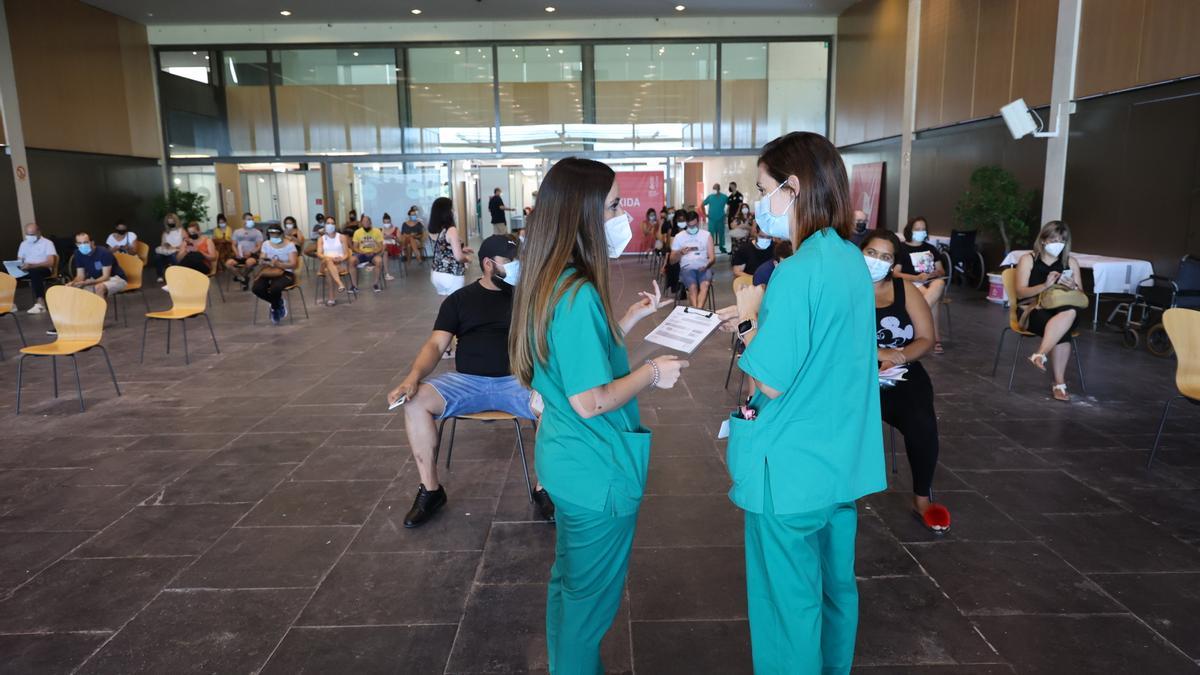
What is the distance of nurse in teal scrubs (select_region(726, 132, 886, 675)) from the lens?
166cm

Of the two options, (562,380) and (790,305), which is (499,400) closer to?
(562,380)

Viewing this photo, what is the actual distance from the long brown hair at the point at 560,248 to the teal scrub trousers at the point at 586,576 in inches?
15.2

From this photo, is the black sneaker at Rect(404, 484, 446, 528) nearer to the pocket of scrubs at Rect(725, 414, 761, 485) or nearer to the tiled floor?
the tiled floor

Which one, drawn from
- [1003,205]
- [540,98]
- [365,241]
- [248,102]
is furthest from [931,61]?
[248,102]

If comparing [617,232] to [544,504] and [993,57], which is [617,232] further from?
[993,57]

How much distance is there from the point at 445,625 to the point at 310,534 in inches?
40.9

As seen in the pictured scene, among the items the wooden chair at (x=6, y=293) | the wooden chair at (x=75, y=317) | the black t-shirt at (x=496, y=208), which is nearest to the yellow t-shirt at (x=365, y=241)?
the black t-shirt at (x=496, y=208)

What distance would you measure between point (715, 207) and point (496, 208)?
4747 mm

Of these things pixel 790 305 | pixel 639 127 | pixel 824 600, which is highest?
pixel 639 127

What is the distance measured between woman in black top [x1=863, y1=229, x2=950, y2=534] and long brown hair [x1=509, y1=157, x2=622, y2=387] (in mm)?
1787

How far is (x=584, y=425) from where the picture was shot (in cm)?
176

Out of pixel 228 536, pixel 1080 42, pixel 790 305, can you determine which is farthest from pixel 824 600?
pixel 1080 42

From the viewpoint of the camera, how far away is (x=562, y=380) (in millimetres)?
1733

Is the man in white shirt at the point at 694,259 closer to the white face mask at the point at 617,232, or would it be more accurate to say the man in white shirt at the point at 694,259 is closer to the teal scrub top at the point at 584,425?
the white face mask at the point at 617,232
